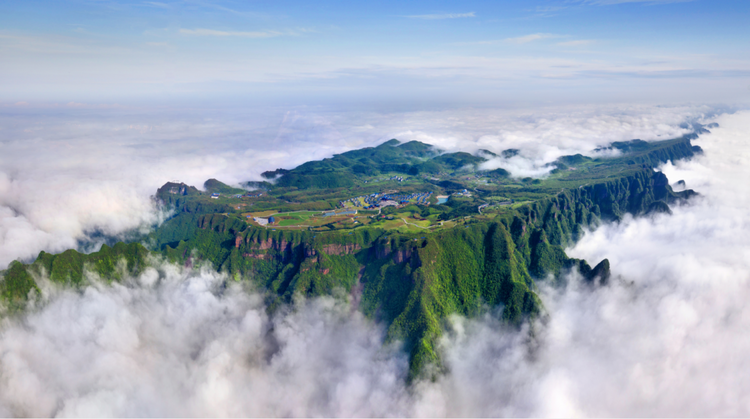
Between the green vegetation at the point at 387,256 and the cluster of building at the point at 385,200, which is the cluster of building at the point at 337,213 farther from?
the cluster of building at the point at 385,200

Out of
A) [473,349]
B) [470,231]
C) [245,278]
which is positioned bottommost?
[473,349]

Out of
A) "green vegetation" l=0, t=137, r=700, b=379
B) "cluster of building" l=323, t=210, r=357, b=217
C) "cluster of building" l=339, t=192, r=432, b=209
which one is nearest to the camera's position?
"green vegetation" l=0, t=137, r=700, b=379

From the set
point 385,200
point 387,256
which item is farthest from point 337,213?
point 387,256

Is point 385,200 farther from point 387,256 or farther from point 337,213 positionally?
point 387,256

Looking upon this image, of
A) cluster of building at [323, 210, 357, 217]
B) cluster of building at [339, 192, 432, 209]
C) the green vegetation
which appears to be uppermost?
cluster of building at [339, 192, 432, 209]

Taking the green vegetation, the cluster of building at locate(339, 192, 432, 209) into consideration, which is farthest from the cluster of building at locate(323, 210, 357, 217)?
the cluster of building at locate(339, 192, 432, 209)

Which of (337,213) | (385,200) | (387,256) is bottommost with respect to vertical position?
(387,256)

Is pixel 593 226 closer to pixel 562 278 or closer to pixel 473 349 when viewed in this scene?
pixel 562 278

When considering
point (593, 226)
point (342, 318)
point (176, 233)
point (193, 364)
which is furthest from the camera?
point (593, 226)

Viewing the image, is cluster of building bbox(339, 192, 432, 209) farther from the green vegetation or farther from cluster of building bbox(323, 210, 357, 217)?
cluster of building bbox(323, 210, 357, 217)

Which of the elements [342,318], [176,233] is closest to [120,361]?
[342,318]

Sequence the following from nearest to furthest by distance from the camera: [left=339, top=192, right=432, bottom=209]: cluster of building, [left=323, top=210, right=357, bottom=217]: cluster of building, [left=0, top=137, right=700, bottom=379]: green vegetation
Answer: [left=0, top=137, right=700, bottom=379]: green vegetation → [left=323, top=210, right=357, bottom=217]: cluster of building → [left=339, top=192, right=432, bottom=209]: cluster of building
